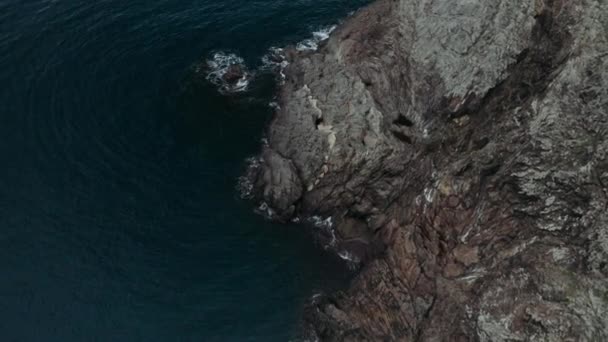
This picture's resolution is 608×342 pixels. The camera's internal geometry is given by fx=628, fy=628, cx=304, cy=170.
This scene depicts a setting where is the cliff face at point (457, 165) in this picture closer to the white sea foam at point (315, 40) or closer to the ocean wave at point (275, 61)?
the ocean wave at point (275, 61)

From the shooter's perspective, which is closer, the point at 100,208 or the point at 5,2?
the point at 100,208

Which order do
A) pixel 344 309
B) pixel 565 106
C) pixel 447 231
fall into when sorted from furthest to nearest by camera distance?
pixel 344 309, pixel 447 231, pixel 565 106

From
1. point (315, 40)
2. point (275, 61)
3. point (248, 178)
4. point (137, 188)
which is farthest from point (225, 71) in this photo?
point (137, 188)

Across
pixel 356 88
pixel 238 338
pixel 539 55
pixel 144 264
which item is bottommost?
pixel 238 338

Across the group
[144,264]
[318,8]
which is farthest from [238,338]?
[318,8]

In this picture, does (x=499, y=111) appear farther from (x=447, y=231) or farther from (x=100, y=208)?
(x=100, y=208)

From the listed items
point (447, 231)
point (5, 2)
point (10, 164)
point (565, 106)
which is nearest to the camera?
point (565, 106)

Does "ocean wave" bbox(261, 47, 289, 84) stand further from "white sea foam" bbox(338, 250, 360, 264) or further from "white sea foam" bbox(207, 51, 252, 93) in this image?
"white sea foam" bbox(338, 250, 360, 264)
